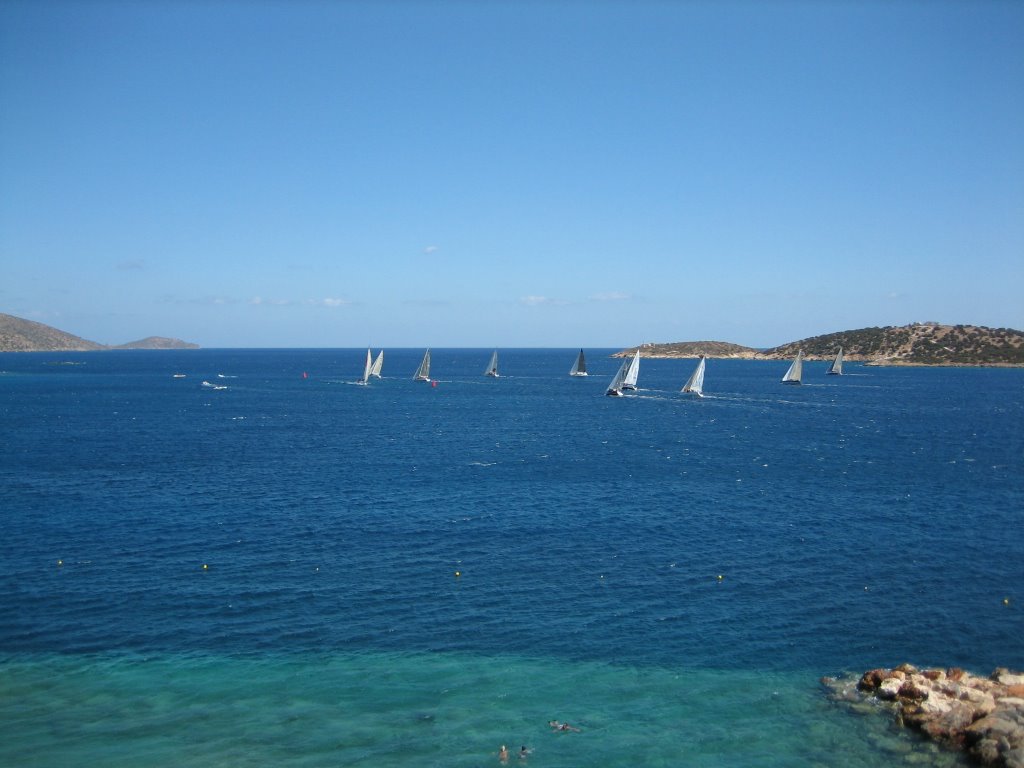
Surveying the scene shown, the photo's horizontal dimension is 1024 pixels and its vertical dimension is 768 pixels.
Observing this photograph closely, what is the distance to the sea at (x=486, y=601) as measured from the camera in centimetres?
2992

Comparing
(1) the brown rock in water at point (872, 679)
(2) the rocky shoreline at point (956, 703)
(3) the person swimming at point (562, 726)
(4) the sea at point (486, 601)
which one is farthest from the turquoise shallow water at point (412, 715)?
(1) the brown rock in water at point (872, 679)

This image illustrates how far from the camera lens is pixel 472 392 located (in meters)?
185

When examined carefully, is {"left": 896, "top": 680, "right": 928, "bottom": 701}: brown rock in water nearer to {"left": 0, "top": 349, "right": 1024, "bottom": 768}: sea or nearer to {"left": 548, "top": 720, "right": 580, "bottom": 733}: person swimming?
{"left": 0, "top": 349, "right": 1024, "bottom": 768}: sea

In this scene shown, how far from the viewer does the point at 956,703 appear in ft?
99.7

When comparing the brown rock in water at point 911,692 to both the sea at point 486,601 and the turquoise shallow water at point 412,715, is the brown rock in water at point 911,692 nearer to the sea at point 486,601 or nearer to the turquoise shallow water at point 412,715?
the sea at point 486,601

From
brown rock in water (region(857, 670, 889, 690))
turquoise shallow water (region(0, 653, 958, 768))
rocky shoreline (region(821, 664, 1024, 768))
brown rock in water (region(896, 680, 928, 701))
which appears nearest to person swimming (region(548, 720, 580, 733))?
turquoise shallow water (region(0, 653, 958, 768))

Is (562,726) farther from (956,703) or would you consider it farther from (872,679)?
(956,703)

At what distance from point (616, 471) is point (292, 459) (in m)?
37.2

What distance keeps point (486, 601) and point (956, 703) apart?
23136mm

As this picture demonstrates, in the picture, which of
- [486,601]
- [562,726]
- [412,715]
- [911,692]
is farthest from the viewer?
[486,601]

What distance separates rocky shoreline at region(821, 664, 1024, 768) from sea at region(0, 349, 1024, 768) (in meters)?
0.99

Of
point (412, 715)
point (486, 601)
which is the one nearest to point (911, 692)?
point (412, 715)

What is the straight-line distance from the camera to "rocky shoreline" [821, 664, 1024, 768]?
2779 centimetres

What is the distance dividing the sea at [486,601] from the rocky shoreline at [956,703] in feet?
3.25
